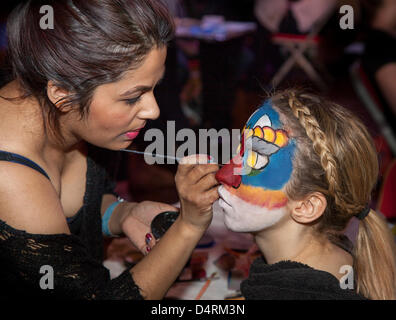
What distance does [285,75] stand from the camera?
183 inches

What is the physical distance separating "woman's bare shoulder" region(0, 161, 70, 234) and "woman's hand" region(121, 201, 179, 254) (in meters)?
0.34

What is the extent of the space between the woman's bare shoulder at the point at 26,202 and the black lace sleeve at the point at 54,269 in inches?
0.8

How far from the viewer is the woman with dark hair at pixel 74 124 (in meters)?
0.93

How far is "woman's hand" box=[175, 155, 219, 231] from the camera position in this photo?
102 centimetres

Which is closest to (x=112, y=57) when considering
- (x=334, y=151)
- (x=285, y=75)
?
(x=334, y=151)

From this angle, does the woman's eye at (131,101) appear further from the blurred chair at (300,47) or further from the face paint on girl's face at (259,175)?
the blurred chair at (300,47)

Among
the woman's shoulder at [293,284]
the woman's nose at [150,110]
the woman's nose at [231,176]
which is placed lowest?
the woman's shoulder at [293,284]

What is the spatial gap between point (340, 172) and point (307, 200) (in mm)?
105

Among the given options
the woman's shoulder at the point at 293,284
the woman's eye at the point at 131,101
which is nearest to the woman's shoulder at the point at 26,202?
the woman's eye at the point at 131,101

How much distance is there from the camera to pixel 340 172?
1.00 meters

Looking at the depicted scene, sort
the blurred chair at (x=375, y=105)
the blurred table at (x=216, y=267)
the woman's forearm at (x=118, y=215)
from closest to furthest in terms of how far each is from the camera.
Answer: the blurred table at (x=216, y=267) → the woman's forearm at (x=118, y=215) → the blurred chair at (x=375, y=105)

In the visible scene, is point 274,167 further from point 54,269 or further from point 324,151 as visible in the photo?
point 54,269

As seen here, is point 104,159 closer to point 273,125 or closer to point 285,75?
point 273,125
